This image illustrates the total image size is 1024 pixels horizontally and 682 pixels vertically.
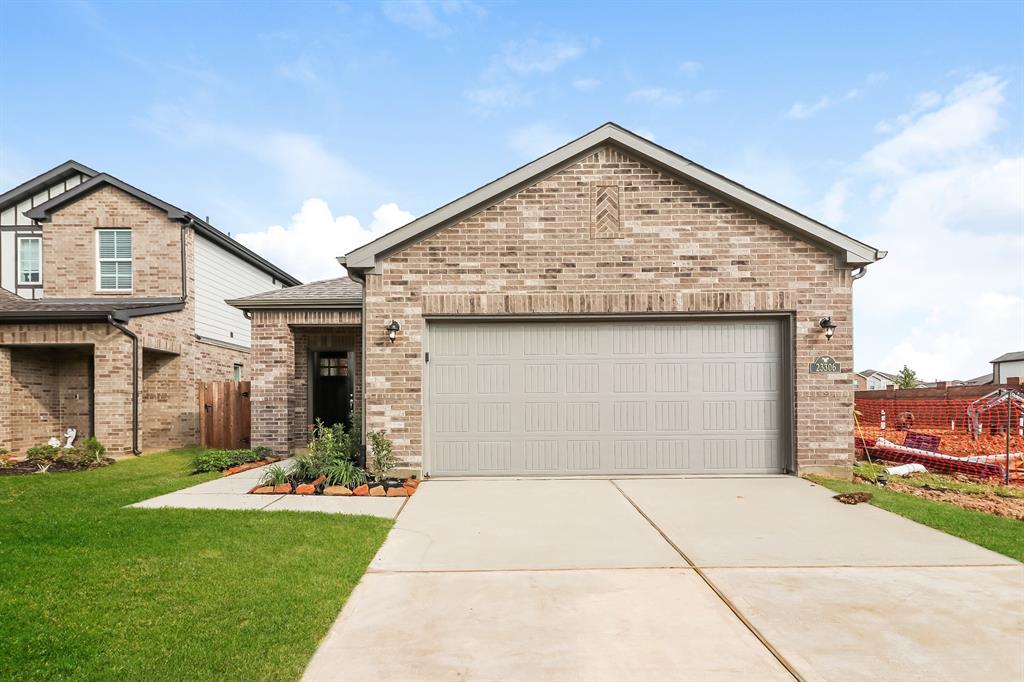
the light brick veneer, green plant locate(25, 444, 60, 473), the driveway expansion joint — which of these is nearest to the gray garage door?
the driveway expansion joint

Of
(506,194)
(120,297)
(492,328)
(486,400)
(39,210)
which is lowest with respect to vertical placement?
(486,400)

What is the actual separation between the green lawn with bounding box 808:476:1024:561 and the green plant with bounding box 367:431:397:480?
6.59 m

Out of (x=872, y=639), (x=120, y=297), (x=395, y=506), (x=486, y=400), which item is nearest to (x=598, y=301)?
(x=486, y=400)

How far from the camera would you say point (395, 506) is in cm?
762

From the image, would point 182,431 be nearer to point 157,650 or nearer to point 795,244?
point 157,650

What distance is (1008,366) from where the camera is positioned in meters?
40.8

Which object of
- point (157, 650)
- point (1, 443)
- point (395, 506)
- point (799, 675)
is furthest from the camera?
point (1, 443)

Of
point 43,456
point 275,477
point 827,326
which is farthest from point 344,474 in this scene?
point 827,326

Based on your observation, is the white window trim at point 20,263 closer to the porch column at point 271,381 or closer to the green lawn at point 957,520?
the porch column at point 271,381

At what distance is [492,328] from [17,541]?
6362 mm

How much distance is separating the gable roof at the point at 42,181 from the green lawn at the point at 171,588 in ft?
44.1

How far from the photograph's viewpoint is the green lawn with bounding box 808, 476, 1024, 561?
593 cm

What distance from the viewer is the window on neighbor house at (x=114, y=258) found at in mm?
15859

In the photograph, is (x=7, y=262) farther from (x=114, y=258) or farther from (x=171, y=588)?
(x=171, y=588)
